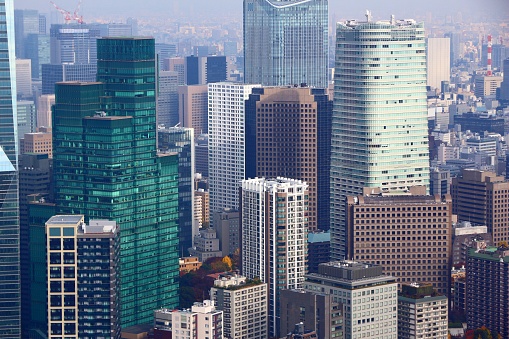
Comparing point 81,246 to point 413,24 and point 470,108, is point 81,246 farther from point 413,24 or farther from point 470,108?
point 470,108

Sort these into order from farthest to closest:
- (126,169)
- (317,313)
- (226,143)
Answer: (226,143), (126,169), (317,313)

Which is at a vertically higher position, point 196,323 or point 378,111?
point 378,111

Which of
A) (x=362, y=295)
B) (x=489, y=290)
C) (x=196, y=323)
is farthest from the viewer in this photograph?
(x=489, y=290)

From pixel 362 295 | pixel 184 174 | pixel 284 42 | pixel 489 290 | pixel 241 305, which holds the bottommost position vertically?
pixel 241 305

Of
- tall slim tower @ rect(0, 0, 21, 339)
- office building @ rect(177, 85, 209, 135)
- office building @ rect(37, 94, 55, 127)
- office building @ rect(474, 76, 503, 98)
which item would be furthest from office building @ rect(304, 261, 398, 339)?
office building @ rect(474, 76, 503, 98)

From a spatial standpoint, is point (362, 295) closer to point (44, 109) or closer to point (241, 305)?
point (241, 305)

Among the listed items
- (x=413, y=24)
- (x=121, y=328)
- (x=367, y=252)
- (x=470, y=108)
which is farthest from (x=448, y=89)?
(x=121, y=328)

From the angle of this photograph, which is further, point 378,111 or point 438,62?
point 438,62

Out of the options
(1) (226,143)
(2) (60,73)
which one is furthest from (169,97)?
(1) (226,143)
